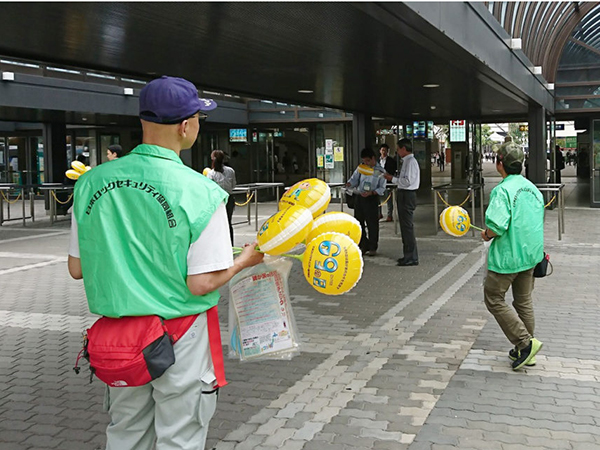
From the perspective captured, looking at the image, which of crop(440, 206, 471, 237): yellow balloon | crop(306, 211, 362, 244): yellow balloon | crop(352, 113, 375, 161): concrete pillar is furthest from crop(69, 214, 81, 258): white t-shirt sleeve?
crop(352, 113, 375, 161): concrete pillar

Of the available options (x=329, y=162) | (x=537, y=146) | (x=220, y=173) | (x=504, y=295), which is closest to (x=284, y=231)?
(x=504, y=295)

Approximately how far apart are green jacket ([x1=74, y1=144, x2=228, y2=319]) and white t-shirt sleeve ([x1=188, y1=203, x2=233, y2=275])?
0.09 feet

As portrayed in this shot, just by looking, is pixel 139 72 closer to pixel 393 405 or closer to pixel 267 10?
pixel 267 10

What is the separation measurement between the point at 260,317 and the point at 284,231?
16.3 inches

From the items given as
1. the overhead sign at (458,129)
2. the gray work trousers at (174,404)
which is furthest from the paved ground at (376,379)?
the overhead sign at (458,129)

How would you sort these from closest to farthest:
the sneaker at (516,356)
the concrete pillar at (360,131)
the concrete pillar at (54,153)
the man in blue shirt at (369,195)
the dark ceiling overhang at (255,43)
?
the sneaker at (516,356)
the dark ceiling overhang at (255,43)
the man in blue shirt at (369,195)
the concrete pillar at (360,131)
the concrete pillar at (54,153)

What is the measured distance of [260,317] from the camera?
10.7ft

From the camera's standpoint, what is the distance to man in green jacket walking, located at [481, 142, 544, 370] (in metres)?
5.52

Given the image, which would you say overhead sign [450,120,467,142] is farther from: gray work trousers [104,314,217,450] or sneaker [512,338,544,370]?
gray work trousers [104,314,217,450]

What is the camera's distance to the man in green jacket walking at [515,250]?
5520 mm

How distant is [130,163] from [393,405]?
309 cm

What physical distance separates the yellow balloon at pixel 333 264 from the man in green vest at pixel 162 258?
93 centimetres

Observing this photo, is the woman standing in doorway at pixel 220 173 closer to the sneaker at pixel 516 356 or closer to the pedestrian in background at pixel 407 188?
the pedestrian in background at pixel 407 188

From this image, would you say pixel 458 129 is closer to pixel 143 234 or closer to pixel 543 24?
pixel 543 24
